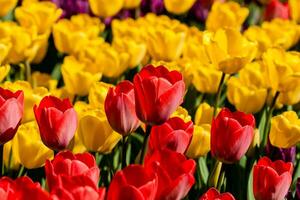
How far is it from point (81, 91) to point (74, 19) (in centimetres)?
80

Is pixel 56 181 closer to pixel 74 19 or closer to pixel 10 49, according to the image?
pixel 10 49

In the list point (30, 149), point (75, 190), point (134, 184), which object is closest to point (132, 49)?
point (30, 149)

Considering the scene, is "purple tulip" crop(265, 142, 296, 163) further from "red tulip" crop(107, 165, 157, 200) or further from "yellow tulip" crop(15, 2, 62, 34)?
"yellow tulip" crop(15, 2, 62, 34)

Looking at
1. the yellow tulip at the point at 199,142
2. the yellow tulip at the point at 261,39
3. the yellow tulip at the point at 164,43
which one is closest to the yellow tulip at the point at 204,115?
the yellow tulip at the point at 199,142

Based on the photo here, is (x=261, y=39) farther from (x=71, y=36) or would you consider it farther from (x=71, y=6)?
(x=71, y=6)

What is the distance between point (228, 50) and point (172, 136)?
31.9 inches

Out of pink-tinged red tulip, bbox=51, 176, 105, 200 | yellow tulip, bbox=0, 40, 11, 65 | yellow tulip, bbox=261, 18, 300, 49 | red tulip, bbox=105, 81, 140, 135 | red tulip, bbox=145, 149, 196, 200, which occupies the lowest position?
yellow tulip, bbox=261, 18, 300, 49

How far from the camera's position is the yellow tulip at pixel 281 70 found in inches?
94.3

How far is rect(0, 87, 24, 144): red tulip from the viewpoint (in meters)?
1.83

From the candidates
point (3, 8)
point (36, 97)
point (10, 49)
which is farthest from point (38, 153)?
point (3, 8)

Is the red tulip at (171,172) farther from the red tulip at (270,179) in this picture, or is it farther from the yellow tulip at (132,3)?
the yellow tulip at (132,3)

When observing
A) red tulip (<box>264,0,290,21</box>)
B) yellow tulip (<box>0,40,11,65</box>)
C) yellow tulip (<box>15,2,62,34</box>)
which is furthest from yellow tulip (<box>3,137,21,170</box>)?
red tulip (<box>264,0,290,21</box>)

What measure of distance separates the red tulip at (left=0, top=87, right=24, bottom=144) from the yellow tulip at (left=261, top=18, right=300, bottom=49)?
4.89 ft

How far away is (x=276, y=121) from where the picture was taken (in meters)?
2.27
